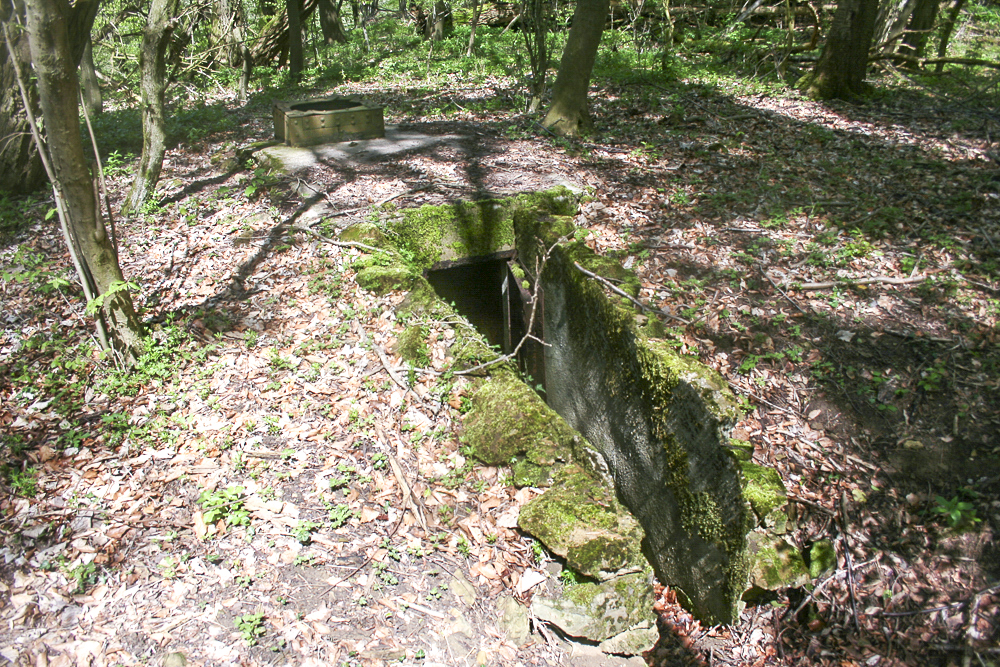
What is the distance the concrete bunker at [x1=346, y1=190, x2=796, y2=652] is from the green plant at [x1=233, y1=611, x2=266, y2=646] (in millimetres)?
1411

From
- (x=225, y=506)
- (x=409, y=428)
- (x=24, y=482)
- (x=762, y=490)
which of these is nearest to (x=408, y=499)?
(x=409, y=428)

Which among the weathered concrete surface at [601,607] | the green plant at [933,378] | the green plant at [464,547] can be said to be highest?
the green plant at [933,378]

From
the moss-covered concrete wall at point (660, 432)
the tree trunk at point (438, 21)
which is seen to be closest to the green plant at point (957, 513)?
the moss-covered concrete wall at point (660, 432)

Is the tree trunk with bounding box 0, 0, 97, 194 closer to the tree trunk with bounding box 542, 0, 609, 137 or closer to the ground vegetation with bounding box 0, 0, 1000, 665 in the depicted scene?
the ground vegetation with bounding box 0, 0, 1000, 665

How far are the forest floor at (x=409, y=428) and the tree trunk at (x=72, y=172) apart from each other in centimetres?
37

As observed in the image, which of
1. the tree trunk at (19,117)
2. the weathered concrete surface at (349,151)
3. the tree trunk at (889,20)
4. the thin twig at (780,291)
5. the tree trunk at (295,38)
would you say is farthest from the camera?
the tree trunk at (295,38)

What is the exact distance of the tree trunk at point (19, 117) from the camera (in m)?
6.33

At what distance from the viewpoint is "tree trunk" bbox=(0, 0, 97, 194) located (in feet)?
20.8

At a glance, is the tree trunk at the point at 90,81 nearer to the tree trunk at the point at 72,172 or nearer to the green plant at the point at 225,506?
the tree trunk at the point at 72,172

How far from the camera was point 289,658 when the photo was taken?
8.90 feet

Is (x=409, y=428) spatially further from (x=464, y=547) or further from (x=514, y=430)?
(x=464, y=547)

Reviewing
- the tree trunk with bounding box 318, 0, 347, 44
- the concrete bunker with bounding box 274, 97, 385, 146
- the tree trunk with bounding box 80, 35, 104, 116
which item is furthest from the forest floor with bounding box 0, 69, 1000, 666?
the tree trunk with bounding box 318, 0, 347, 44

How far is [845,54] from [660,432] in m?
8.40

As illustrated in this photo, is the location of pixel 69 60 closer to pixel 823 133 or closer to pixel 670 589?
pixel 670 589
